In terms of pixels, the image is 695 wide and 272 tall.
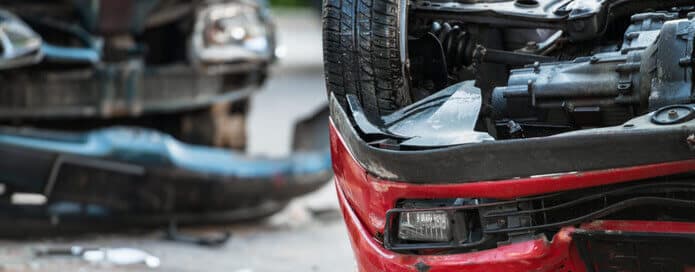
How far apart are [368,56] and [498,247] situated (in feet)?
3.15

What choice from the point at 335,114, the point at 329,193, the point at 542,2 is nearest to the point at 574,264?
the point at 335,114

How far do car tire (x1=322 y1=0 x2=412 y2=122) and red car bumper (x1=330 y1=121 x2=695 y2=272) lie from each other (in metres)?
0.29

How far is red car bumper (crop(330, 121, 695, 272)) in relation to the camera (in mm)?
3127

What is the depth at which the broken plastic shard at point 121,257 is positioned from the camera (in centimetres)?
566

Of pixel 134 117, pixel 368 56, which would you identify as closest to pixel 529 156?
pixel 368 56

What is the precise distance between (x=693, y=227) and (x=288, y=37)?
64.0 ft

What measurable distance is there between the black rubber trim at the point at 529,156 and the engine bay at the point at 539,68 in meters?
0.07

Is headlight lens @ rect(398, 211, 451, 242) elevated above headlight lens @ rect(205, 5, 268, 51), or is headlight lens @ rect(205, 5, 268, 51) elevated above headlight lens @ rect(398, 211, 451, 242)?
headlight lens @ rect(398, 211, 451, 242)

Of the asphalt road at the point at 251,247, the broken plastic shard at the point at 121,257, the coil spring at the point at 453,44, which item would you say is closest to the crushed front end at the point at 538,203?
the coil spring at the point at 453,44

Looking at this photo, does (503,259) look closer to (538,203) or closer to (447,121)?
(538,203)

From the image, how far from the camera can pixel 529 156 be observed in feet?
10.4

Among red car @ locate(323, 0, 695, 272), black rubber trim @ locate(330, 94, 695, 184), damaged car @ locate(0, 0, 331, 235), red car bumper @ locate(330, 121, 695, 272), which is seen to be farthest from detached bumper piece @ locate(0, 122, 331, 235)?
black rubber trim @ locate(330, 94, 695, 184)

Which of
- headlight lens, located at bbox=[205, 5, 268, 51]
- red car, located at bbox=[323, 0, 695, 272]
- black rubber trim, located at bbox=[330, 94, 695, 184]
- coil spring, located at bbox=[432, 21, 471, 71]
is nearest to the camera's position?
black rubber trim, located at bbox=[330, 94, 695, 184]

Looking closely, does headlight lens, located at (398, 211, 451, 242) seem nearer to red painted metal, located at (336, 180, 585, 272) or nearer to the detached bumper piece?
red painted metal, located at (336, 180, 585, 272)
